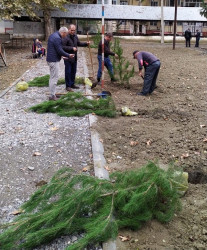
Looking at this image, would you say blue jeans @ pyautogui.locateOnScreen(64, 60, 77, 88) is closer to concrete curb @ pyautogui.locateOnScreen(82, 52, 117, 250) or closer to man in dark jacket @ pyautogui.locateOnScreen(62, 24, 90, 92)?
man in dark jacket @ pyautogui.locateOnScreen(62, 24, 90, 92)

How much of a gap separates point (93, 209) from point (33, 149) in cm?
218

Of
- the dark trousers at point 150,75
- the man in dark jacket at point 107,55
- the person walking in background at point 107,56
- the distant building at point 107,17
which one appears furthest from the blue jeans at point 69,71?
the distant building at point 107,17

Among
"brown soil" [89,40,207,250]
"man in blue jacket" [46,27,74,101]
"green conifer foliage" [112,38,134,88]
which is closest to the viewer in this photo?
"brown soil" [89,40,207,250]

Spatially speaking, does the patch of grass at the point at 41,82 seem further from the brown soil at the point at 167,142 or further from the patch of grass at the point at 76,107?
the patch of grass at the point at 76,107

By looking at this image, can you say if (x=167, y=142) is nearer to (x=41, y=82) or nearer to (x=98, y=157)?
(x=98, y=157)

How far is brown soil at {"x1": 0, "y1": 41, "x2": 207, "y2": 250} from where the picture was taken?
127 inches

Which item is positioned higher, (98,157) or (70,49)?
(70,49)

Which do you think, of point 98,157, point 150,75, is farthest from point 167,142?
point 150,75

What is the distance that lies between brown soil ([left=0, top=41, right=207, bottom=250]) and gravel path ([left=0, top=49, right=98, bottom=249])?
0.47 metres

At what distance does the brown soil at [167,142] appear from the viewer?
3.21 metres

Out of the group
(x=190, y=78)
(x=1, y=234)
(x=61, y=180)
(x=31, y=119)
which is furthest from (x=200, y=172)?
(x=190, y=78)

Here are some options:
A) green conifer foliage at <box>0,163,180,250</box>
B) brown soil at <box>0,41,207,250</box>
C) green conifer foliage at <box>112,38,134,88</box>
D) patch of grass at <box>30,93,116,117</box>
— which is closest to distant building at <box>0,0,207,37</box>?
green conifer foliage at <box>112,38,134,88</box>

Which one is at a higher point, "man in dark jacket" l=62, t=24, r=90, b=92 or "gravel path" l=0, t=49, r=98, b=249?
"man in dark jacket" l=62, t=24, r=90, b=92

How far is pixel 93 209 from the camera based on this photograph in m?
3.33
